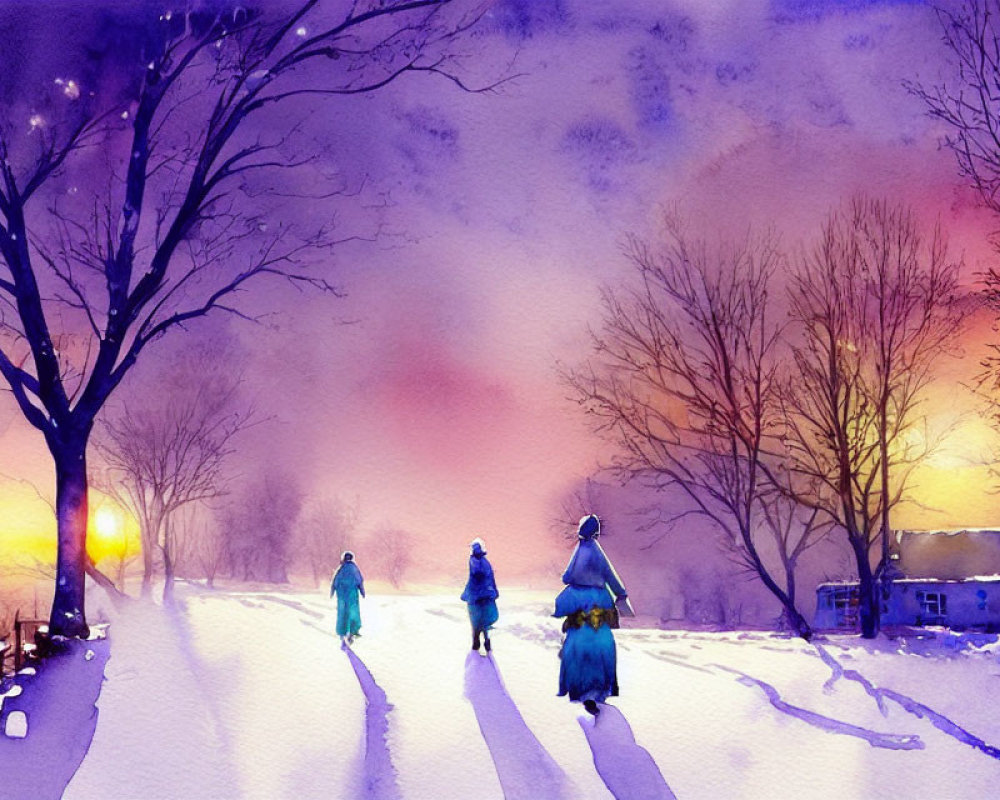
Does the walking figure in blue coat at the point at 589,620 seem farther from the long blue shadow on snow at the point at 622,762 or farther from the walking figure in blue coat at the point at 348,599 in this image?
the walking figure in blue coat at the point at 348,599

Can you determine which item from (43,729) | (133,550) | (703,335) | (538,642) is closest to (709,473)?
(703,335)

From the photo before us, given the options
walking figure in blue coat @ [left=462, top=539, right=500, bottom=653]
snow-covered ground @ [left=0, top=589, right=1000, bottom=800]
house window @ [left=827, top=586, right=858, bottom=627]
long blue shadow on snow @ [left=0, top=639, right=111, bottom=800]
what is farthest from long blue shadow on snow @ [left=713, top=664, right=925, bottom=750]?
house window @ [left=827, top=586, right=858, bottom=627]

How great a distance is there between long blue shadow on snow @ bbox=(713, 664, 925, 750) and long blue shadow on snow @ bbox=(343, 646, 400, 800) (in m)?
3.87

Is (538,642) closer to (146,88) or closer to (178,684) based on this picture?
(178,684)

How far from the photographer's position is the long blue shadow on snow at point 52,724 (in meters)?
6.78

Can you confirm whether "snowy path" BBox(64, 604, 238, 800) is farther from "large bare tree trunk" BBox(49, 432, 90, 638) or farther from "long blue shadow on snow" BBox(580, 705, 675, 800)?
"long blue shadow on snow" BBox(580, 705, 675, 800)

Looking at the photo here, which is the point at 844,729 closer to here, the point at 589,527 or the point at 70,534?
the point at 589,527

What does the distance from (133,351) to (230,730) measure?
659 centimetres

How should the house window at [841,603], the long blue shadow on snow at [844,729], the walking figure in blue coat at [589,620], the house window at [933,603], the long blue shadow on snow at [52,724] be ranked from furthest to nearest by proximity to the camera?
the house window at [841,603] < the house window at [933,603] < the walking figure in blue coat at [589,620] < the long blue shadow on snow at [844,729] < the long blue shadow on snow at [52,724]

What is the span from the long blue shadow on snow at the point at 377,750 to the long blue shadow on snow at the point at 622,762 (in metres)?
1.61

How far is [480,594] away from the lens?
13555mm

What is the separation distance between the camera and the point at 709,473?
18281 mm

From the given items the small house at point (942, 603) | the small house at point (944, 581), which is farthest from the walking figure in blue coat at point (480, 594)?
the small house at point (942, 603)

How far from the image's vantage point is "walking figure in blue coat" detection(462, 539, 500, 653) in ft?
44.5
